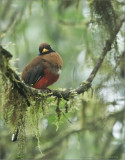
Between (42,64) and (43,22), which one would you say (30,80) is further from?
(43,22)

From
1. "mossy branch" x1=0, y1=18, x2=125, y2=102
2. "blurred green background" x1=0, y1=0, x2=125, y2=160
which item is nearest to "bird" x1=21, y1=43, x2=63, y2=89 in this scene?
"blurred green background" x1=0, y1=0, x2=125, y2=160

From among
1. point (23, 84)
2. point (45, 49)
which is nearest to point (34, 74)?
point (45, 49)

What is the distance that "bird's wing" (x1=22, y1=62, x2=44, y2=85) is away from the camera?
11.8 feet

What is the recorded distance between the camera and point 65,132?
4.89m

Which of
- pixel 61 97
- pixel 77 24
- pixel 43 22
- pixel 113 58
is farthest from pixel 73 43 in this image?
pixel 61 97

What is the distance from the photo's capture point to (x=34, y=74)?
3.60 meters

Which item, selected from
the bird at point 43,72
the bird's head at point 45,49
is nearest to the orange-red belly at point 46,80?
the bird at point 43,72

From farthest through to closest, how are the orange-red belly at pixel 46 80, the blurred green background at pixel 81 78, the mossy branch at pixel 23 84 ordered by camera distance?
the blurred green background at pixel 81 78 → the orange-red belly at pixel 46 80 → the mossy branch at pixel 23 84

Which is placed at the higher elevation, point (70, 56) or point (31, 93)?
point (70, 56)

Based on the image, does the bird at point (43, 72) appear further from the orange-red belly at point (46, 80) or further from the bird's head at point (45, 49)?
the bird's head at point (45, 49)

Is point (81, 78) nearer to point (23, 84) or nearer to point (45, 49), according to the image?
point (45, 49)

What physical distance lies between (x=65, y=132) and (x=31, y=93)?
7.58 ft

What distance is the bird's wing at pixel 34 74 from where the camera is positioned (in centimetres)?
359

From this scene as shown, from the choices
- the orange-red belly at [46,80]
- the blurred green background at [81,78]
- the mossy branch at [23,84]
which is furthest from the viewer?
the blurred green background at [81,78]
